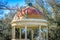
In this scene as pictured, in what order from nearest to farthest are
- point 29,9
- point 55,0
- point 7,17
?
point 29,9 → point 55,0 → point 7,17

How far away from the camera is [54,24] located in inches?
1182

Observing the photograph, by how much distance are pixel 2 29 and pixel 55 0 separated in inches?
338

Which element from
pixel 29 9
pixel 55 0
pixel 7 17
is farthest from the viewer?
pixel 7 17

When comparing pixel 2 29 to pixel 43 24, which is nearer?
pixel 43 24

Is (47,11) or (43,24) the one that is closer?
(43,24)

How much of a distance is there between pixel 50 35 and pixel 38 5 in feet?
14.9

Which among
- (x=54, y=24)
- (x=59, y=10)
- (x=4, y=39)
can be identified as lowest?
(x=4, y=39)

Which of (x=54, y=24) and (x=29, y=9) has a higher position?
(x=29, y=9)

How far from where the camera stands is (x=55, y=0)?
97.6ft

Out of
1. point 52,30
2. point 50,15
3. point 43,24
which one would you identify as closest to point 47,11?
point 50,15

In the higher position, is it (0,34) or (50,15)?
(50,15)

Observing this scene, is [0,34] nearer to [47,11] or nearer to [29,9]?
[47,11]

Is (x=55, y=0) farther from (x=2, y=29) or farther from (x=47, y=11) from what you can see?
(x=2, y=29)

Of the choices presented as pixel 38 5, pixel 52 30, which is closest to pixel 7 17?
pixel 38 5
